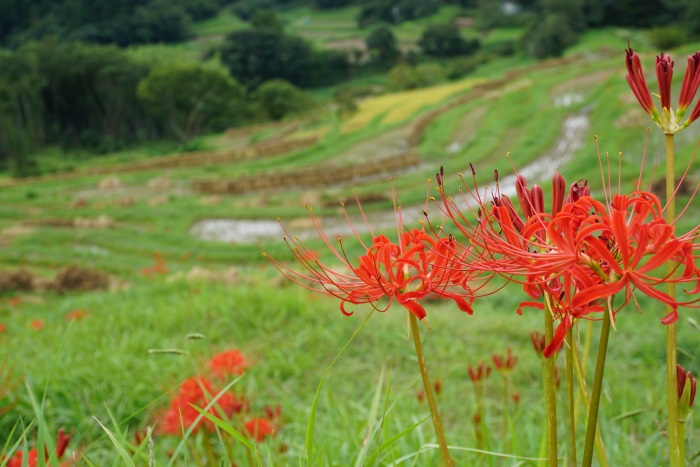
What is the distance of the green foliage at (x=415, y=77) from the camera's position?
44844mm

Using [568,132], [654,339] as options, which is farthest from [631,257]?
[568,132]

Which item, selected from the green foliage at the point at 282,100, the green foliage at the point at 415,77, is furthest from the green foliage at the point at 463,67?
the green foliage at the point at 282,100

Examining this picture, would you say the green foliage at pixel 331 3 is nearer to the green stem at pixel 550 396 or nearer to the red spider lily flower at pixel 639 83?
the red spider lily flower at pixel 639 83

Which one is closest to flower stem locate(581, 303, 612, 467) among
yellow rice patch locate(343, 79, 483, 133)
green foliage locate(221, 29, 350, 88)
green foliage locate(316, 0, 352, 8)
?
yellow rice patch locate(343, 79, 483, 133)

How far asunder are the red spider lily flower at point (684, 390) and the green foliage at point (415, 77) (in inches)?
1776

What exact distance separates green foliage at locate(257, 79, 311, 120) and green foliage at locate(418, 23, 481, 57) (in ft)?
51.4

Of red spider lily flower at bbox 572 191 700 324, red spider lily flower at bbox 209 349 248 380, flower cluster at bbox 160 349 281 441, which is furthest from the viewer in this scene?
red spider lily flower at bbox 209 349 248 380

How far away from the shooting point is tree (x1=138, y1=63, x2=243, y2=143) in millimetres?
43781

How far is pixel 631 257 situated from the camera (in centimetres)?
91

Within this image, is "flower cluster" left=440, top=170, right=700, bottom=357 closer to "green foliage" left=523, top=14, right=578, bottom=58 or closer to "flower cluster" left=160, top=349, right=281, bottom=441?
"flower cluster" left=160, top=349, right=281, bottom=441

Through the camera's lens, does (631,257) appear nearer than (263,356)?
Yes

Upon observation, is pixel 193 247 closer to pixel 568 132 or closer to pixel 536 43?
pixel 568 132

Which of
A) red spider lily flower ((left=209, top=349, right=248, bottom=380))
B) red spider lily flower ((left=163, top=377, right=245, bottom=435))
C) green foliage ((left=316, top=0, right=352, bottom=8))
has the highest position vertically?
green foliage ((left=316, top=0, right=352, bottom=8))

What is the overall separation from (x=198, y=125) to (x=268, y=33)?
1447 centimetres
